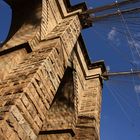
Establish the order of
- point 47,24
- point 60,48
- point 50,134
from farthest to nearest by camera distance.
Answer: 1. point 50,134
2. point 47,24
3. point 60,48

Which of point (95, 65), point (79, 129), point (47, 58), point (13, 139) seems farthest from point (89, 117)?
point (13, 139)

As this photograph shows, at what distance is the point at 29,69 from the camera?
4.95 meters

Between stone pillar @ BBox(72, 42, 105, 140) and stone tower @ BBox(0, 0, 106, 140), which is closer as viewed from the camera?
stone tower @ BBox(0, 0, 106, 140)

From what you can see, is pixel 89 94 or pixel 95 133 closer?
pixel 95 133

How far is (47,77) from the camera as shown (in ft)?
16.5

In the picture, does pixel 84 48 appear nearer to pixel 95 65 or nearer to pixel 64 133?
pixel 95 65

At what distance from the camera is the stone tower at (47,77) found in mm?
4246

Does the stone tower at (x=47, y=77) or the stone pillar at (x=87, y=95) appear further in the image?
the stone pillar at (x=87, y=95)

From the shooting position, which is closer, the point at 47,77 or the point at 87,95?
the point at 47,77

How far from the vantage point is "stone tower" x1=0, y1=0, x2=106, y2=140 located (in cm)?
425

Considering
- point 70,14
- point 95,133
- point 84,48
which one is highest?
point 70,14

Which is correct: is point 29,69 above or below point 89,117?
above

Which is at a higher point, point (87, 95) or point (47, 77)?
point (47, 77)

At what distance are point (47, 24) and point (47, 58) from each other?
89.7 inches
